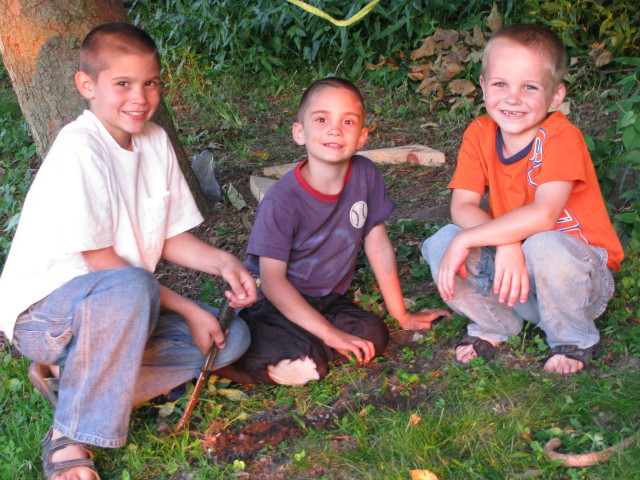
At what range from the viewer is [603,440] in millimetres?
2207

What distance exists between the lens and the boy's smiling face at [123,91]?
2535 millimetres

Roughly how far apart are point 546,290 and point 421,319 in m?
0.64

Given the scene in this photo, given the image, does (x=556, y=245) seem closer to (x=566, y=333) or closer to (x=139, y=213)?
(x=566, y=333)

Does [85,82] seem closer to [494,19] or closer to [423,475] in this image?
[423,475]

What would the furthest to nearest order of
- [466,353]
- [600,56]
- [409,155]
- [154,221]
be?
1. [600,56]
2. [409,155]
3. [466,353]
4. [154,221]

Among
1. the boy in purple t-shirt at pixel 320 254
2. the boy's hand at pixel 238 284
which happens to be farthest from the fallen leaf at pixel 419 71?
the boy's hand at pixel 238 284

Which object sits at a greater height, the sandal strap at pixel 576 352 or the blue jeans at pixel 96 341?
the blue jeans at pixel 96 341

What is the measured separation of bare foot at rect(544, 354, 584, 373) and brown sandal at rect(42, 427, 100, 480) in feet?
5.31

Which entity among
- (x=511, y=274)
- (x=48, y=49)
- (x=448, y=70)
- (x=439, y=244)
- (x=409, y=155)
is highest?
(x=48, y=49)

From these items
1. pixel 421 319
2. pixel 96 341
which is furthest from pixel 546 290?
pixel 96 341

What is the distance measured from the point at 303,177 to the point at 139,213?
2.31 feet

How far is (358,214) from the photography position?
10.1ft

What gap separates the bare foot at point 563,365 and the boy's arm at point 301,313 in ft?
2.22

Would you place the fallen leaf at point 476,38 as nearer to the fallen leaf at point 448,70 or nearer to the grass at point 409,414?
the fallen leaf at point 448,70
